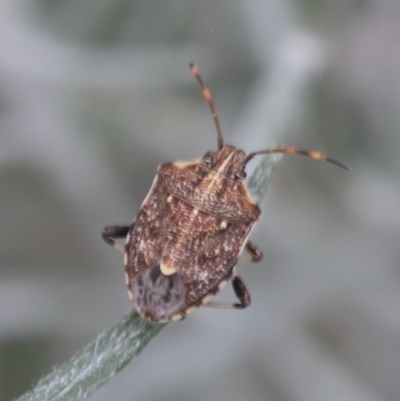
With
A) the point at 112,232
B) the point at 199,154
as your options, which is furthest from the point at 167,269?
the point at 199,154

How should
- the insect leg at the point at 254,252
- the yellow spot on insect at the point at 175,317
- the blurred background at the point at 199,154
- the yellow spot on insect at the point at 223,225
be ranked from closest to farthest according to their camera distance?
the yellow spot on insect at the point at 175,317
the yellow spot on insect at the point at 223,225
the insect leg at the point at 254,252
the blurred background at the point at 199,154

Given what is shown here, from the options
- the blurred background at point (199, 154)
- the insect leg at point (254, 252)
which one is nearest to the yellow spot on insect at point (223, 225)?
the insect leg at point (254, 252)

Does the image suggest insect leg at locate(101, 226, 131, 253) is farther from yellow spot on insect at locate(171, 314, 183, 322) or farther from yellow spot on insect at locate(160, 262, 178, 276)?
yellow spot on insect at locate(171, 314, 183, 322)

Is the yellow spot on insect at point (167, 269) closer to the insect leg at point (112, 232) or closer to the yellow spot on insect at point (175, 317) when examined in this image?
the yellow spot on insect at point (175, 317)

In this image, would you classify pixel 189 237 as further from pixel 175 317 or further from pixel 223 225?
pixel 175 317

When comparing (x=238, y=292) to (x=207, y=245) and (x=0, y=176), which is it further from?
(x=0, y=176)

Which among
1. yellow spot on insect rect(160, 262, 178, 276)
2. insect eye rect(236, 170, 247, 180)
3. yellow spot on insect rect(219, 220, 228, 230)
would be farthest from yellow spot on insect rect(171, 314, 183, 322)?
insect eye rect(236, 170, 247, 180)

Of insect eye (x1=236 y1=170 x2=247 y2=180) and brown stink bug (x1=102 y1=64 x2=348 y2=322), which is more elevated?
insect eye (x1=236 y1=170 x2=247 y2=180)
